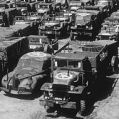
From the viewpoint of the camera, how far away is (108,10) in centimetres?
3916

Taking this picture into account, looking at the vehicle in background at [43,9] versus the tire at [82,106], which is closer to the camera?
the tire at [82,106]

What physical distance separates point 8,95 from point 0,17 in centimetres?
1781

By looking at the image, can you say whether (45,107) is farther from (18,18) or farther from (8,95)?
(18,18)

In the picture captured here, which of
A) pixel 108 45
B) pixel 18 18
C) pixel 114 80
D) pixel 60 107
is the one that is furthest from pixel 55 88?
pixel 18 18

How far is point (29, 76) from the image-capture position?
58.4 feet

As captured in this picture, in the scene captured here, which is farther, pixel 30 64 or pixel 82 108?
pixel 30 64

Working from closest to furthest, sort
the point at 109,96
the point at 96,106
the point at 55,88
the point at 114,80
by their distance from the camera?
the point at 55,88, the point at 96,106, the point at 109,96, the point at 114,80

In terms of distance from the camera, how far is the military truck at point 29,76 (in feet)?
56.7

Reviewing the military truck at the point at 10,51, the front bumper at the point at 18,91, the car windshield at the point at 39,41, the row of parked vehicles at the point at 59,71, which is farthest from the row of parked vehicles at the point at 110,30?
the front bumper at the point at 18,91

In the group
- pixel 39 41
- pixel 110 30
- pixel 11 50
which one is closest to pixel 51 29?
pixel 39 41

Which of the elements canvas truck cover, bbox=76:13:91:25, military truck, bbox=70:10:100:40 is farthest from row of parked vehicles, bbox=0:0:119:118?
canvas truck cover, bbox=76:13:91:25

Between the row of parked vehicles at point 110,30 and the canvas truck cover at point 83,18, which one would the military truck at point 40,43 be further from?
the canvas truck cover at point 83,18

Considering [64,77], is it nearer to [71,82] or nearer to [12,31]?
[71,82]

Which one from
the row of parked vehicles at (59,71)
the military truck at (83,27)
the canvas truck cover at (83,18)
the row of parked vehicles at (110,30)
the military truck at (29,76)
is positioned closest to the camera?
the row of parked vehicles at (59,71)
